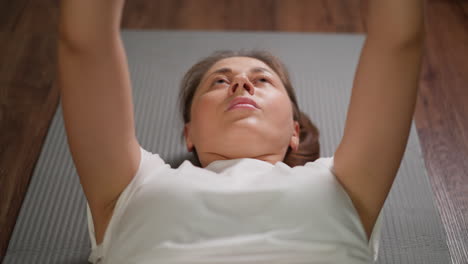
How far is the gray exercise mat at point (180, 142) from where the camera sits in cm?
136

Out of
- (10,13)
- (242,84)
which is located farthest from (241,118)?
(10,13)

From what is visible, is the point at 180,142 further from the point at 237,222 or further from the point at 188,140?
the point at 237,222

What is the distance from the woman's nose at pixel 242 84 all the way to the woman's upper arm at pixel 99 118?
0.87 feet

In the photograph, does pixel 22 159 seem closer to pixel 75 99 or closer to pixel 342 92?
pixel 75 99

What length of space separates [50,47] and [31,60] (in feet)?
0.33

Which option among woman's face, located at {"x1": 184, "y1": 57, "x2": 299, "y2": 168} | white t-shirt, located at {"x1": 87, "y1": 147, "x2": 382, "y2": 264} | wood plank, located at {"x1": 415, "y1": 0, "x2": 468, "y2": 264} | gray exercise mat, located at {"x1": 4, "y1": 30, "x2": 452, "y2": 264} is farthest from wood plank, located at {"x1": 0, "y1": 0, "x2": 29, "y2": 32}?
wood plank, located at {"x1": 415, "y1": 0, "x2": 468, "y2": 264}

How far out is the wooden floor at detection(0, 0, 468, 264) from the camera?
155cm

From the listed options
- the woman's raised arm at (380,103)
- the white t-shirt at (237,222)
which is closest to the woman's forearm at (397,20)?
the woman's raised arm at (380,103)

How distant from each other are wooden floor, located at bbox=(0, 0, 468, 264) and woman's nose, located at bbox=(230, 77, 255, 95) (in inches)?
27.3

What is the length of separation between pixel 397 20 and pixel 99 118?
0.55m

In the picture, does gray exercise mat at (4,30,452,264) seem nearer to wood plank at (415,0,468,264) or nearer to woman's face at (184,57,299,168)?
wood plank at (415,0,468,264)

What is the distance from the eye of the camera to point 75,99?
3.11 feet

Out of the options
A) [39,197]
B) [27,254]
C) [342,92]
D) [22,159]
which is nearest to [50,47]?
[22,159]

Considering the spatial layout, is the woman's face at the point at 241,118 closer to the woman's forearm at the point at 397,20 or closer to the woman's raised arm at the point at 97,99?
the woman's raised arm at the point at 97,99
